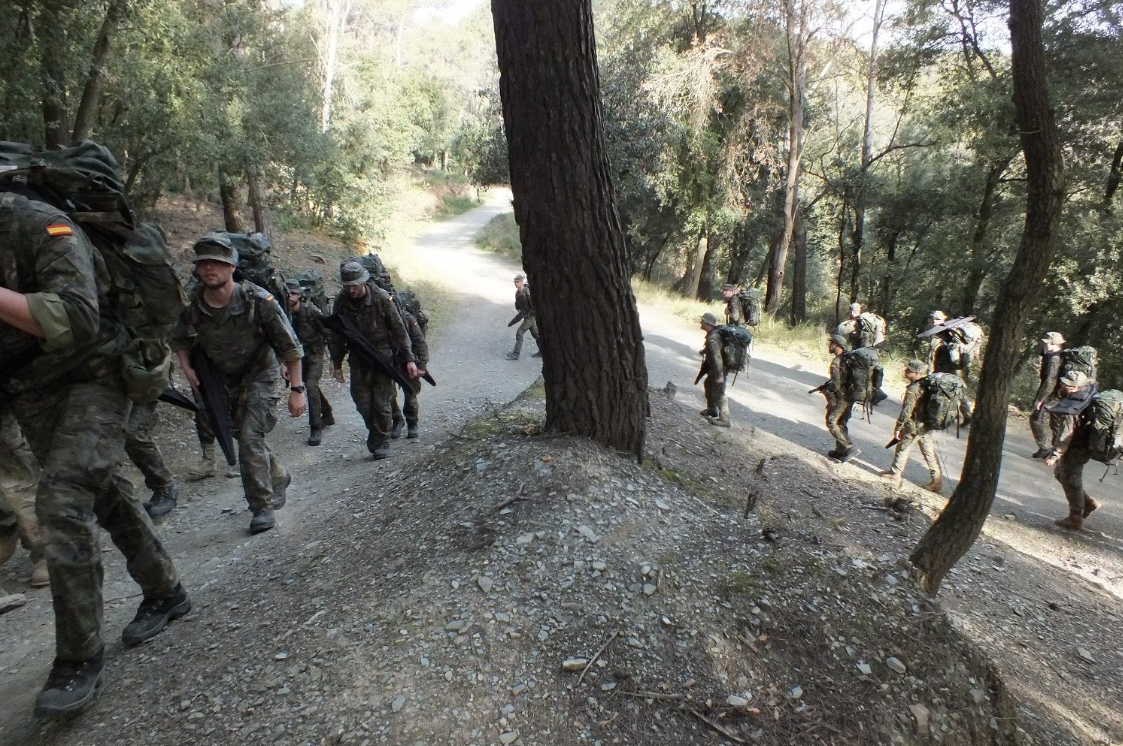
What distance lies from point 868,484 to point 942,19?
48.4 ft

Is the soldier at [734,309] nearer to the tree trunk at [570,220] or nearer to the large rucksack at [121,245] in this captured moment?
the tree trunk at [570,220]

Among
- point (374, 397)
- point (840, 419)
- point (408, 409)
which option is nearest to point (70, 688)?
point (374, 397)

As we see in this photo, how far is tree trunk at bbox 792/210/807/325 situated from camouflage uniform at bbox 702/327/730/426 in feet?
36.8

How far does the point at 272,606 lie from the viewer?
10.8ft

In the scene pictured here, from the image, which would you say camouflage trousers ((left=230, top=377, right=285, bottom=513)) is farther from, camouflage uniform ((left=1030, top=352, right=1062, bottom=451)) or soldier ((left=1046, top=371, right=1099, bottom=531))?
camouflage uniform ((left=1030, top=352, right=1062, bottom=451))

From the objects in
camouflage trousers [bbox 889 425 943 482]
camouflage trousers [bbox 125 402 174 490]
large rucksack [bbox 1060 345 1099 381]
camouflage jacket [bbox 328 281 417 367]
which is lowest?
camouflage trousers [bbox 125 402 174 490]

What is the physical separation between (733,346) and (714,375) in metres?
0.47

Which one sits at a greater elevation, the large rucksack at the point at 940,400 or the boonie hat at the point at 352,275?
the boonie hat at the point at 352,275

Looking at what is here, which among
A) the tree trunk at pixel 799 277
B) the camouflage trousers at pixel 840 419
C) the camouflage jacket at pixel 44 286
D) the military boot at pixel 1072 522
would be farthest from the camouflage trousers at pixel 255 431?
the tree trunk at pixel 799 277

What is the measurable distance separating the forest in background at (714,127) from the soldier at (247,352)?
496 centimetres

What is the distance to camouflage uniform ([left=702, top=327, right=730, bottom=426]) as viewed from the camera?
8.30 metres

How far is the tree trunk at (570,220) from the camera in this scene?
364 cm

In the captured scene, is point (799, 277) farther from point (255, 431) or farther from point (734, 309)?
point (255, 431)

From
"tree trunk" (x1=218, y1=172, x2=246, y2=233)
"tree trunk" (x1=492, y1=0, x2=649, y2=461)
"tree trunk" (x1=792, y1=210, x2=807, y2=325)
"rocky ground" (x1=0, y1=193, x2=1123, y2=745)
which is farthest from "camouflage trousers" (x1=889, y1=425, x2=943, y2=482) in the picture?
"tree trunk" (x1=218, y1=172, x2=246, y2=233)
